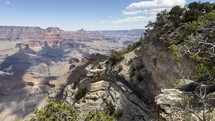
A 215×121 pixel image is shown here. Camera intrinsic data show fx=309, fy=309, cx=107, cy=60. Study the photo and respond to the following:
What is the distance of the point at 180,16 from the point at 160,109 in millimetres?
34936

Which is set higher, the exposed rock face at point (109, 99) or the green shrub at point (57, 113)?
the green shrub at point (57, 113)

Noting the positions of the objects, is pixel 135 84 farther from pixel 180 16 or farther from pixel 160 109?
pixel 160 109

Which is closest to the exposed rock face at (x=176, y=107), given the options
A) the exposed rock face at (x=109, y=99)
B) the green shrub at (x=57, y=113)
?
the green shrub at (x=57, y=113)

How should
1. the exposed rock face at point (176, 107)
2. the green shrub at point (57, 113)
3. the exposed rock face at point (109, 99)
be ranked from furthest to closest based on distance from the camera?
the exposed rock face at point (109, 99)
the green shrub at point (57, 113)
the exposed rock face at point (176, 107)

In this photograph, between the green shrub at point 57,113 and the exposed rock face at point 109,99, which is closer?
the green shrub at point 57,113

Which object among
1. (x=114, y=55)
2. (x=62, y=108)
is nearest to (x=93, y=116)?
(x=62, y=108)

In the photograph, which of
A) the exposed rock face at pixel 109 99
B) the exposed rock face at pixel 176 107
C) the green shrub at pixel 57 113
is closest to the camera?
the exposed rock face at pixel 176 107

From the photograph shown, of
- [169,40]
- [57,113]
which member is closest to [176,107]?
[57,113]

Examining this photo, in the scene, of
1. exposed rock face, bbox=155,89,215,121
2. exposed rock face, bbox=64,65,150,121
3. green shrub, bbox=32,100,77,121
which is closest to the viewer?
exposed rock face, bbox=155,89,215,121

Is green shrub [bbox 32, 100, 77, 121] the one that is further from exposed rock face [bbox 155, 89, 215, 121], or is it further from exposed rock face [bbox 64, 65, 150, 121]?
exposed rock face [bbox 64, 65, 150, 121]

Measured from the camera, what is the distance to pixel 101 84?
67.4 meters

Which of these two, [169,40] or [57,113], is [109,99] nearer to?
[169,40]

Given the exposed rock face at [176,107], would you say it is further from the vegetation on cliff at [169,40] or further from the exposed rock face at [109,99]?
the exposed rock face at [109,99]

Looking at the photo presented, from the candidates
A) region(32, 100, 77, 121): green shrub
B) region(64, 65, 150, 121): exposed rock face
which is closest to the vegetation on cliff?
region(32, 100, 77, 121): green shrub
